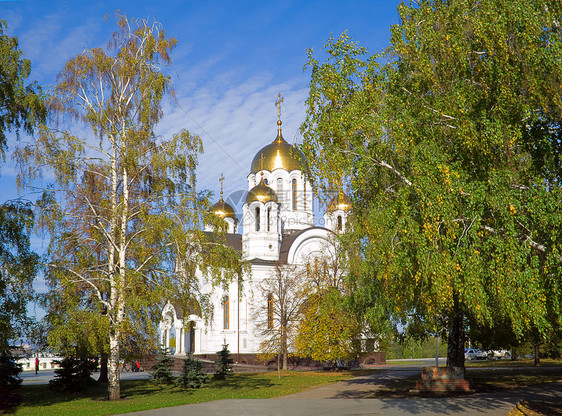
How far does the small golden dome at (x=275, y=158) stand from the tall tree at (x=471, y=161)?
33.3 metres

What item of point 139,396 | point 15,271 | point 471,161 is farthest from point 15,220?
point 471,161

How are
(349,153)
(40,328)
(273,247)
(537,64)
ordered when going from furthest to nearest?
(273,247) → (40,328) → (349,153) → (537,64)

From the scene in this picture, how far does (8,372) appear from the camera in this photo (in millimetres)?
20359

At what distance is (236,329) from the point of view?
38.9 metres

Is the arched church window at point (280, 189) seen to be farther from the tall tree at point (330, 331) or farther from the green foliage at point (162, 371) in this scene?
the green foliage at point (162, 371)

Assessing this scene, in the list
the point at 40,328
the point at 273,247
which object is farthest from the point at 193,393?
the point at 273,247

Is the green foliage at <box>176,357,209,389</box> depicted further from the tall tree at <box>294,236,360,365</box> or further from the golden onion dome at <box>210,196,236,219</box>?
the golden onion dome at <box>210,196,236,219</box>

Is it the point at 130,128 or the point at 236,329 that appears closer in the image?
the point at 130,128

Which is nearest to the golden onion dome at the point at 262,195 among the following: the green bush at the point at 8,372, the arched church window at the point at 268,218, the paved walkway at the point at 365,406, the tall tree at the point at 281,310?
the arched church window at the point at 268,218

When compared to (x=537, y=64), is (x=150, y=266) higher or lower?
lower

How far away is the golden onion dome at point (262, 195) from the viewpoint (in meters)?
42.6

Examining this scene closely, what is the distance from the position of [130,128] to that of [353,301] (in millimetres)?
Answer: 13598

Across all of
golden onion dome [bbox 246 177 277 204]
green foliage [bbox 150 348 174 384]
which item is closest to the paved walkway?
green foliage [bbox 150 348 174 384]

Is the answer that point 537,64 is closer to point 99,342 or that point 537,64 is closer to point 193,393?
point 99,342
